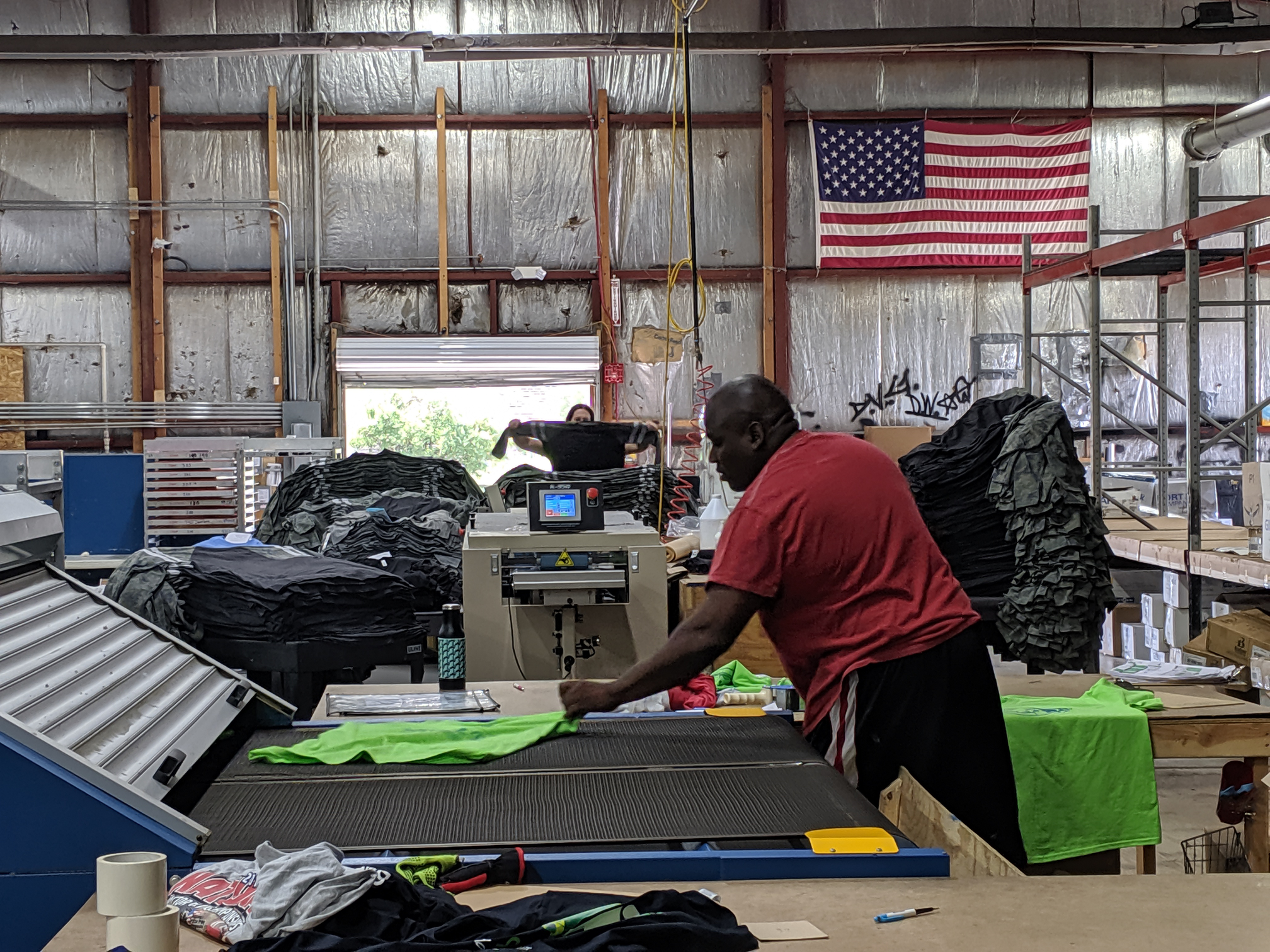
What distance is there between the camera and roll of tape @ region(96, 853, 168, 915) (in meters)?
1.24

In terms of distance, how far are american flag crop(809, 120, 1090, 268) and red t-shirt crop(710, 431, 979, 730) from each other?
800 centimetres

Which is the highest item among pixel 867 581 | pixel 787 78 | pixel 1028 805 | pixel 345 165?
pixel 787 78

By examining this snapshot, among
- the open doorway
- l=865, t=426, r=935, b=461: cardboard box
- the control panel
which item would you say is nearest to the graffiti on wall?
l=865, t=426, r=935, b=461: cardboard box

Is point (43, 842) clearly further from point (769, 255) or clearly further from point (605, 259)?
point (769, 255)

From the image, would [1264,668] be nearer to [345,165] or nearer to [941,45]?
[941,45]

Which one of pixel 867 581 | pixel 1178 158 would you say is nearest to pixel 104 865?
pixel 867 581

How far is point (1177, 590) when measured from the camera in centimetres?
614

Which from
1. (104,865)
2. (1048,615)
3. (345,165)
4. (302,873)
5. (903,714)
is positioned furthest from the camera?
(345,165)

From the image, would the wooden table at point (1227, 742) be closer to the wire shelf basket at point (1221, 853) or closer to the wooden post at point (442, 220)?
the wire shelf basket at point (1221, 853)

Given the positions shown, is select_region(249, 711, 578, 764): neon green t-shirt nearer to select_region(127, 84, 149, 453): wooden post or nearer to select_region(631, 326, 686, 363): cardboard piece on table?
select_region(631, 326, 686, 363): cardboard piece on table

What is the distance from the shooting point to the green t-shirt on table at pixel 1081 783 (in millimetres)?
2887

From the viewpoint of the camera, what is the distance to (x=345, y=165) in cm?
1024

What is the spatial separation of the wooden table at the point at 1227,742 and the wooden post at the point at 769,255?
7298 mm

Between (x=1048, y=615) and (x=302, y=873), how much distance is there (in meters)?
3.26
